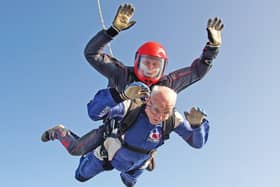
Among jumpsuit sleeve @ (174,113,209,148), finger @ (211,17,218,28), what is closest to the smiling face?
jumpsuit sleeve @ (174,113,209,148)

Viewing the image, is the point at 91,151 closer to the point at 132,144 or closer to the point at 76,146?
the point at 76,146

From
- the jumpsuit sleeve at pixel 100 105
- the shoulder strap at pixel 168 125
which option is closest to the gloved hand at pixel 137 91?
the jumpsuit sleeve at pixel 100 105

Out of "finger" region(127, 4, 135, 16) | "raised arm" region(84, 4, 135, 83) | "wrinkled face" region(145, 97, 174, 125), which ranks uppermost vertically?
"finger" region(127, 4, 135, 16)

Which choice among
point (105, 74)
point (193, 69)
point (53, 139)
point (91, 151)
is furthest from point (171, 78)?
point (53, 139)

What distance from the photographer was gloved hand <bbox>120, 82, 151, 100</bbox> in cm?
471

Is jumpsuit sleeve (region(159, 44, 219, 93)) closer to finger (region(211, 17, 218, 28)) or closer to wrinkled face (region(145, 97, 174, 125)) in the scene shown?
finger (region(211, 17, 218, 28))

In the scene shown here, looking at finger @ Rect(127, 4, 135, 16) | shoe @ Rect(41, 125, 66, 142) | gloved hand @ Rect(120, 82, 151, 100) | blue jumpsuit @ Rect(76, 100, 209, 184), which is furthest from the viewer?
shoe @ Rect(41, 125, 66, 142)

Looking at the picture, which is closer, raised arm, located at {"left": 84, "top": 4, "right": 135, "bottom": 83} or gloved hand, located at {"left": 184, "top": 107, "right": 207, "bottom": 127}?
gloved hand, located at {"left": 184, "top": 107, "right": 207, "bottom": 127}

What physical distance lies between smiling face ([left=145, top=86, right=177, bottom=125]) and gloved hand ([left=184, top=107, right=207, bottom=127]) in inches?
7.2

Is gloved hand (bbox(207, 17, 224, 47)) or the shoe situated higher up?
gloved hand (bbox(207, 17, 224, 47))

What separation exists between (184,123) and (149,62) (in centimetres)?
73

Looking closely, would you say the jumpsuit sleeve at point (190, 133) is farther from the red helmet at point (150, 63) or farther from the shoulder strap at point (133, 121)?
the red helmet at point (150, 63)

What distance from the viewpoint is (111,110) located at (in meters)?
4.61

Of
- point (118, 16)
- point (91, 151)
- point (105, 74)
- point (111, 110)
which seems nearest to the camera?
point (111, 110)
